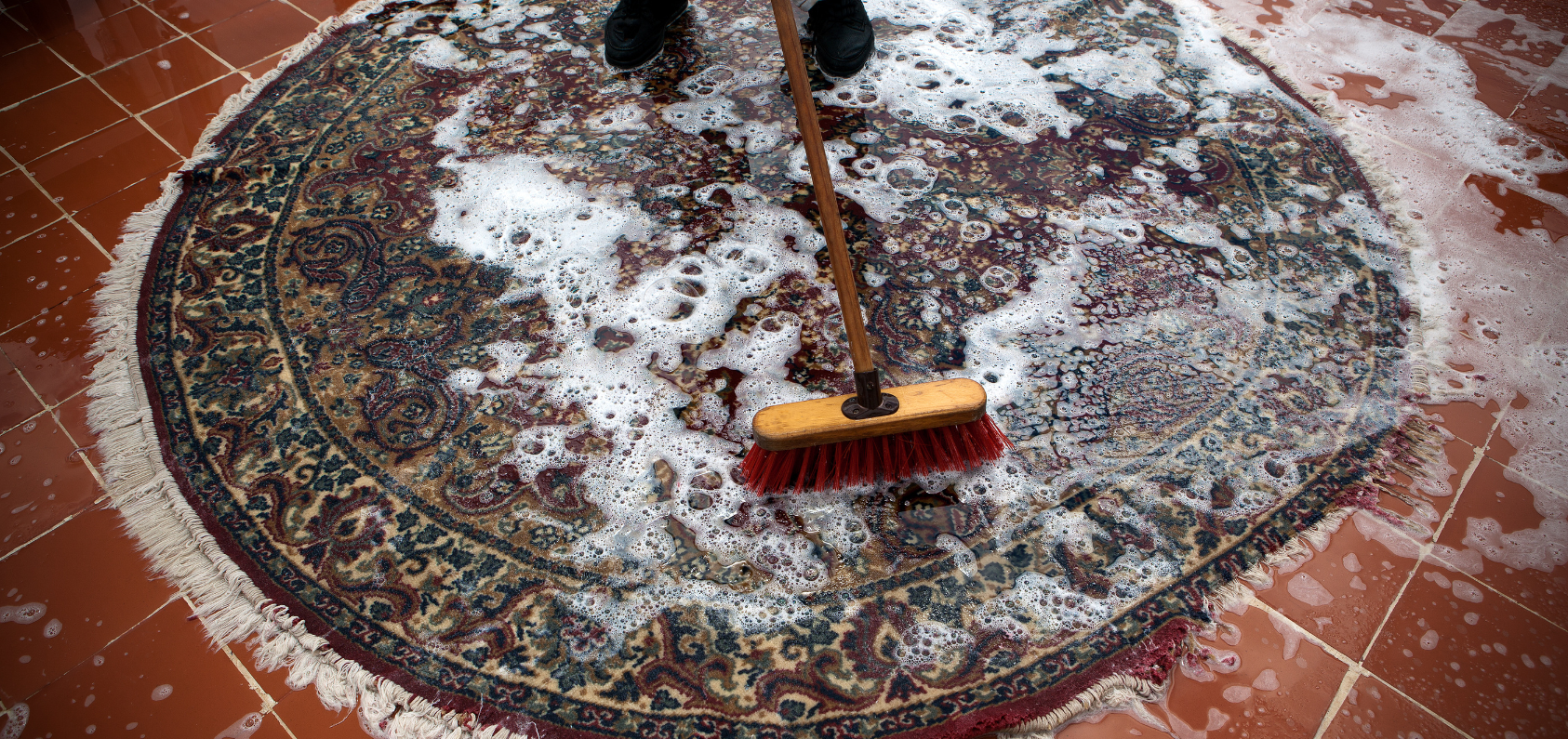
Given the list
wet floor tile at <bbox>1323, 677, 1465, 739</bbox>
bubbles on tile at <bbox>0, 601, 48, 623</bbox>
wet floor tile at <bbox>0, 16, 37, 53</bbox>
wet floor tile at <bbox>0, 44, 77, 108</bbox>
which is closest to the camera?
wet floor tile at <bbox>1323, 677, 1465, 739</bbox>

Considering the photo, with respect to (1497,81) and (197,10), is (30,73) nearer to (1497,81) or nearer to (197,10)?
(197,10)

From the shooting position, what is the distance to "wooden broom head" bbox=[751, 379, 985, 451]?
1.10 m

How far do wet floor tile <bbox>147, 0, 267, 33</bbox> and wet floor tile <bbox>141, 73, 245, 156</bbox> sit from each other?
281 millimetres

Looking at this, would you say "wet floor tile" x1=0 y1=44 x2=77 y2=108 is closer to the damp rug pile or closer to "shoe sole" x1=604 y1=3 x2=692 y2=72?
the damp rug pile

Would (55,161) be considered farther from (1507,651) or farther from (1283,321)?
(1507,651)

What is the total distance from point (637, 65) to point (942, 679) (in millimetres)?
1523

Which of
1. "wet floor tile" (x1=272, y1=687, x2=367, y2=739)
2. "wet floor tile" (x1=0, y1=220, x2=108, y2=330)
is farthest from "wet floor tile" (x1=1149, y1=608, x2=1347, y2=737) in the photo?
"wet floor tile" (x1=0, y1=220, x2=108, y2=330)

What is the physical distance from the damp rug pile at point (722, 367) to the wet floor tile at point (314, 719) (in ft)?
0.06

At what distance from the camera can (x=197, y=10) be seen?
6.87ft

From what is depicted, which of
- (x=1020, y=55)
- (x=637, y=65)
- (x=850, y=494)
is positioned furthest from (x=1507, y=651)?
(x=637, y=65)

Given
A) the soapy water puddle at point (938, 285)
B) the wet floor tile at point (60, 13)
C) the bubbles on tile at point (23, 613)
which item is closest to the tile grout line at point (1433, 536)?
the soapy water puddle at point (938, 285)

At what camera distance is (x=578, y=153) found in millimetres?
1736

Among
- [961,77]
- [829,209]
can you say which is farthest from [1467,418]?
[961,77]

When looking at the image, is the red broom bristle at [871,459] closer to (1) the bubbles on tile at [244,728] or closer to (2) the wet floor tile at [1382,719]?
(2) the wet floor tile at [1382,719]
